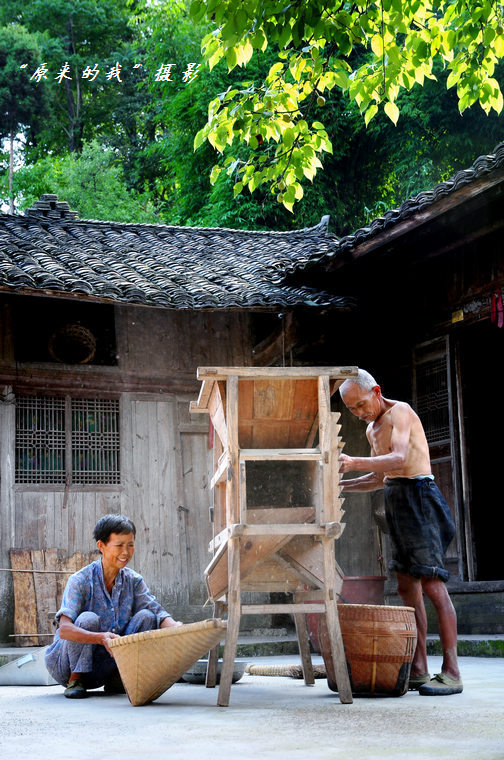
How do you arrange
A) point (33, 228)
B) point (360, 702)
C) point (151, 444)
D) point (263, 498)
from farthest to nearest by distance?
point (33, 228) → point (151, 444) → point (263, 498) → point (360, 702)

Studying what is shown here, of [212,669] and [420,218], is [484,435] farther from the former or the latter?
[212,669]

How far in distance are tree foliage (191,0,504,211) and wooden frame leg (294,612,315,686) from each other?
298 centimetres

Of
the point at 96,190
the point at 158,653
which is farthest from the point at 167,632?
the point at 96,190

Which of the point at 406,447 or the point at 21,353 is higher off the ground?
the point at 21,353

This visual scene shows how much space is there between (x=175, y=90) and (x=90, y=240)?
54.9ft

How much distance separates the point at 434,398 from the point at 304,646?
4.98 metres

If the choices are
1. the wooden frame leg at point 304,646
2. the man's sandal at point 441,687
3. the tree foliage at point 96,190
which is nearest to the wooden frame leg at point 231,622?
the wooden frame leg at point 304,646

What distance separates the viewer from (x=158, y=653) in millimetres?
4438

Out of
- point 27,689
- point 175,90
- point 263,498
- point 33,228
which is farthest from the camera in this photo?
point 175,90

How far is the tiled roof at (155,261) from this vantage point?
987 centimetres

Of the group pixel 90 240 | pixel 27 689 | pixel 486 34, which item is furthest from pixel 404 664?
pixel 90 240

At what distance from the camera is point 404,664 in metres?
4.83

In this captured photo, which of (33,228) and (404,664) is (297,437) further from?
(33,228)

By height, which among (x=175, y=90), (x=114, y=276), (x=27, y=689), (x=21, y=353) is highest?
(x=175, y=90)
